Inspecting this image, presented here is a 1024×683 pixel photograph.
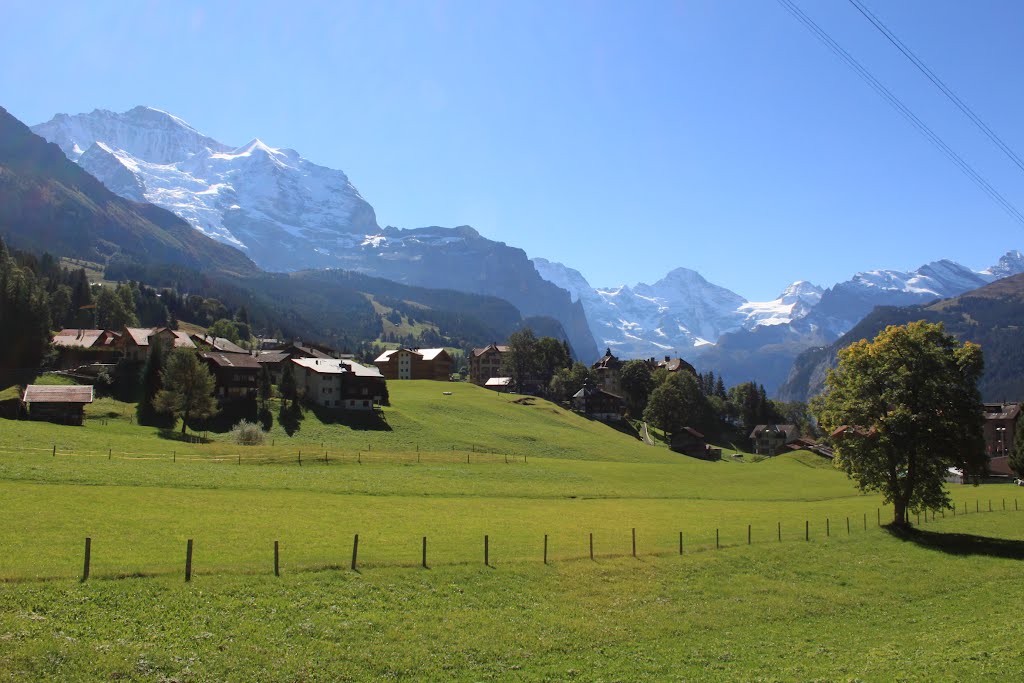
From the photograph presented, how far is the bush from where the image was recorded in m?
85.8

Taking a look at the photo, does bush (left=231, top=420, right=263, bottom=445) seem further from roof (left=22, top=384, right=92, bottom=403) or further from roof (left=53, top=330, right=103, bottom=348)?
roof (left=53, top=330, right=103, bottom=348)

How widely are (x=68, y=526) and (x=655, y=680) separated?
91.7ft

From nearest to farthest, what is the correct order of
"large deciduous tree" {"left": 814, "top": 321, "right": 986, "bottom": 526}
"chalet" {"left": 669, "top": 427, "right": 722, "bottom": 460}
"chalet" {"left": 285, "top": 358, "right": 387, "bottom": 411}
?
"large deciduous tree" {"left": 814, "top": 321, "right": 986, "bottom": 526} < "chalet" {"left": 285, "top": 358, "right": 387, "bottom": 411} < "chalet" {"left": 669, "top": 427, "right": 722, "bottom": 460}

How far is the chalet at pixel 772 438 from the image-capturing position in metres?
178

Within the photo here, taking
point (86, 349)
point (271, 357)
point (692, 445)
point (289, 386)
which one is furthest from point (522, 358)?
point (86, 349)

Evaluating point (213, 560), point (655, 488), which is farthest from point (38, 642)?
point (655, 488)

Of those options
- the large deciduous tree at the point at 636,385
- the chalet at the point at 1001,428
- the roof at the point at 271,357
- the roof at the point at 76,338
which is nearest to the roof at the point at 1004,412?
the chalet at the point at 1001,428

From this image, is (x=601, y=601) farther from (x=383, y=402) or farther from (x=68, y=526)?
(x=383, y=402)

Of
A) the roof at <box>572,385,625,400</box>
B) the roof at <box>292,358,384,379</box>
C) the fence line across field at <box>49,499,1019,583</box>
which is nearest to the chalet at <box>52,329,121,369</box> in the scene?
the roof at <box>292,358,384,379</box>

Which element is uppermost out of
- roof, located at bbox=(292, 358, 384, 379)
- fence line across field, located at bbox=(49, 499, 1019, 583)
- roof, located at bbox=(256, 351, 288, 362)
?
roof, located at bbox=(256, 351, 288, 362)

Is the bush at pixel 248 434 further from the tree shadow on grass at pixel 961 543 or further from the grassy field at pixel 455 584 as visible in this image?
the tree shadow on grass at pixel 961 543

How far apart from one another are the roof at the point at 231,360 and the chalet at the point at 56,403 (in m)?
20.5

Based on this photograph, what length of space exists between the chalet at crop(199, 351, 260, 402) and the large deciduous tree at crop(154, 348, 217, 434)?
11378 mm

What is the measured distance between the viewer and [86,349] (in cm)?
12256
